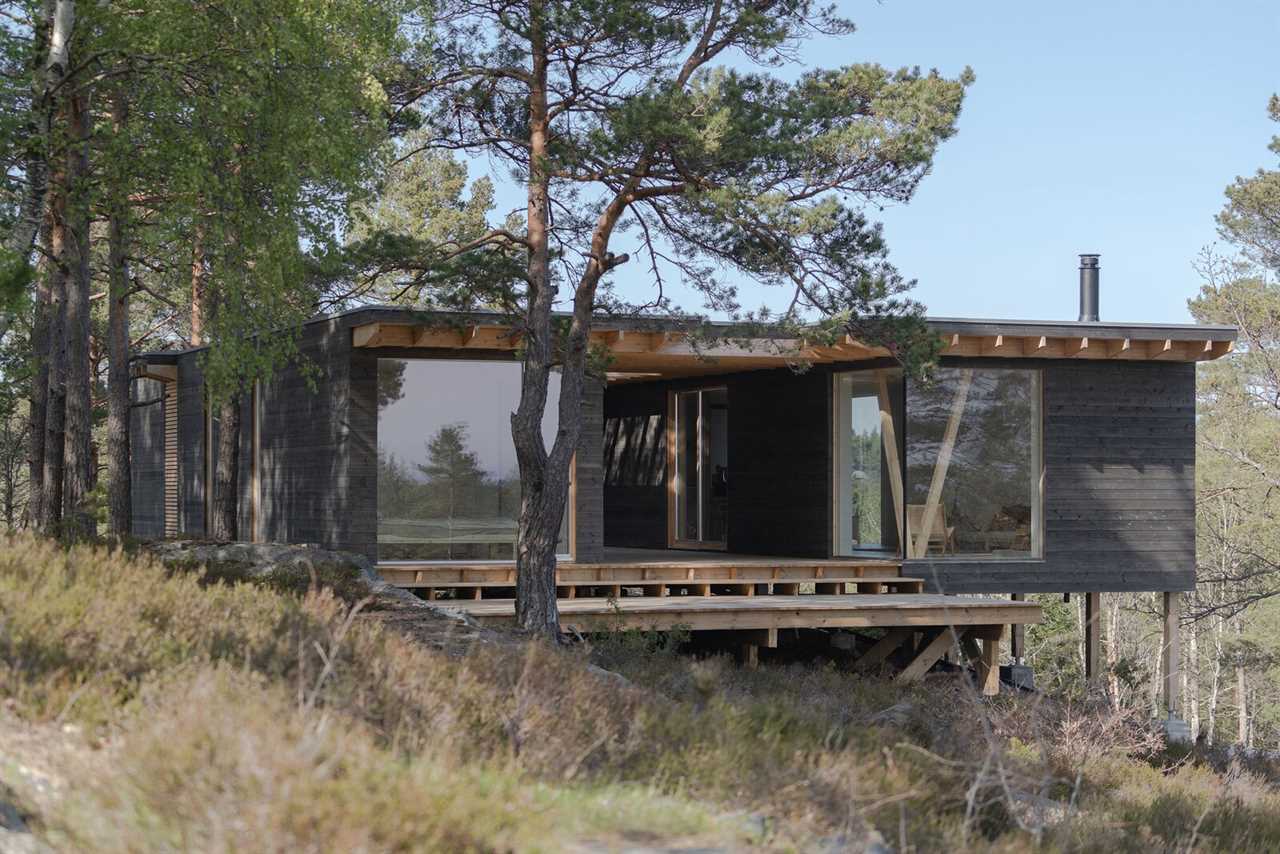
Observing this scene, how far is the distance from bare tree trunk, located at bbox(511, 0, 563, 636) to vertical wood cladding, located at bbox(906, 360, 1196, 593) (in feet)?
16.3

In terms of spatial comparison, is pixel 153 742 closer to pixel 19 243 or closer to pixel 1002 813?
pixel 1002 813

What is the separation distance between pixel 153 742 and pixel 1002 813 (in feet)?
10.9

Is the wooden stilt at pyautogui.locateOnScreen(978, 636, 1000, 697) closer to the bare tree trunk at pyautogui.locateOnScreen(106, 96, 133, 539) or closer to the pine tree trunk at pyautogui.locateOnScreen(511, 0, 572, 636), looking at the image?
the pine tree trunk at pyautogui.locateOnScreen(511, 0, 572, 636)

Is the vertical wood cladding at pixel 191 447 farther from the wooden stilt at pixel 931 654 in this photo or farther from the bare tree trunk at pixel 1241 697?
the bare tree trunk at pixel 1241 697

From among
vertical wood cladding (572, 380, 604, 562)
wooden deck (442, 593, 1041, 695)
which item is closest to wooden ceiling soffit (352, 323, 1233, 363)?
vertical wood cladding (572, 380, 604, 562)

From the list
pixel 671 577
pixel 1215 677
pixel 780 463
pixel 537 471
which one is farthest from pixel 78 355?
pixel 1215 677

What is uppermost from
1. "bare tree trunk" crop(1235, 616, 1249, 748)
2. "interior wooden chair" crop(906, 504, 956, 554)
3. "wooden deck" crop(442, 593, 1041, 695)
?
"interior wooden chair" crop(906, 504, 956, 554)

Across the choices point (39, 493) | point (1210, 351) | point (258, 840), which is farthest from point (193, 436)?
point (258, 840)

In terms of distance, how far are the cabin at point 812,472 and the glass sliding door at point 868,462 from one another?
0.08ft

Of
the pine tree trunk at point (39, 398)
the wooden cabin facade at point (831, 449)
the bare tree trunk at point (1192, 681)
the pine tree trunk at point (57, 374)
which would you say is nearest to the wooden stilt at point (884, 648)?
the wooden cabin facade at point (831, 449)

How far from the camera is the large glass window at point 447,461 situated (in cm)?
1302

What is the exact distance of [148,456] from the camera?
20922 mm

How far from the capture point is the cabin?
12773mm

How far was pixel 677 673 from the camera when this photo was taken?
8977 millimetres
